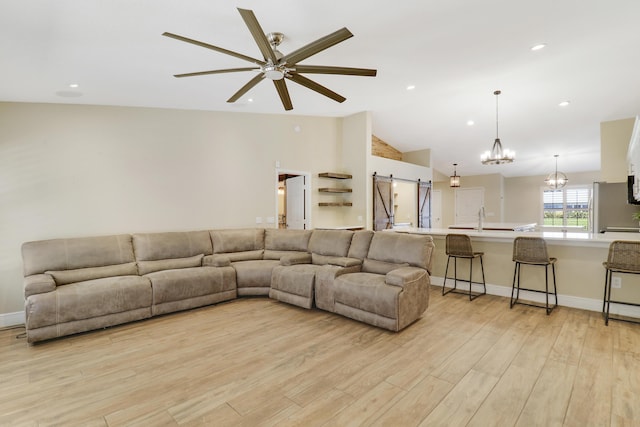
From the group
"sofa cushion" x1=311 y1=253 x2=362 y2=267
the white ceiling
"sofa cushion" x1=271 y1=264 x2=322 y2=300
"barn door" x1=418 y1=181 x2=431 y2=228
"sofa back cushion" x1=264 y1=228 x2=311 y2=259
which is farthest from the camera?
"barn door" x1=418 y1=181 x2=431 y2=228

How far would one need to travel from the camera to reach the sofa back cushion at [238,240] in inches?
194

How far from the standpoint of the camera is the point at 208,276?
4145 millimetres

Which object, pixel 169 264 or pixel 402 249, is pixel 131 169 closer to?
pixel 169 264

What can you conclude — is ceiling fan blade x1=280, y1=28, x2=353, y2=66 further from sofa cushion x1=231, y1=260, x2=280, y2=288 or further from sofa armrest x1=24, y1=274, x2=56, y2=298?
sofa armrest x1=24, y1=274, x2=56, y2=298

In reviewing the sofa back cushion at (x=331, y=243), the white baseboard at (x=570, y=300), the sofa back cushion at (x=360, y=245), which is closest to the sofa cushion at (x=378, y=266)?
the sofa back cushion at (x=360, y=245)

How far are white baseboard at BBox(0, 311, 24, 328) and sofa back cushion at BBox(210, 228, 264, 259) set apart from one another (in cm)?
236

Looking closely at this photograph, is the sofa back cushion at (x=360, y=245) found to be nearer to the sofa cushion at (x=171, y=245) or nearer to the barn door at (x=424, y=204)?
the sofa cushion at (x=171, y=245)

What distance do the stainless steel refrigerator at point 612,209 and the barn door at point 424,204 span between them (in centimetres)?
340

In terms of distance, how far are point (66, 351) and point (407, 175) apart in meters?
6.96

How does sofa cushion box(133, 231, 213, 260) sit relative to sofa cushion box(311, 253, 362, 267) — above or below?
above

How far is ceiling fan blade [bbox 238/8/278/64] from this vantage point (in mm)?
1962

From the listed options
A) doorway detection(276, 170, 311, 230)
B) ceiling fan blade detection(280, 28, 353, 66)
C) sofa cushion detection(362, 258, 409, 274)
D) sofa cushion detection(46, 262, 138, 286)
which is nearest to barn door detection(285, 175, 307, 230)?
doorway detection(276, 170, 311, 230)

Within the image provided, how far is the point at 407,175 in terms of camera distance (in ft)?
25.2

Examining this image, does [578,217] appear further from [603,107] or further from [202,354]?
[202,354]
